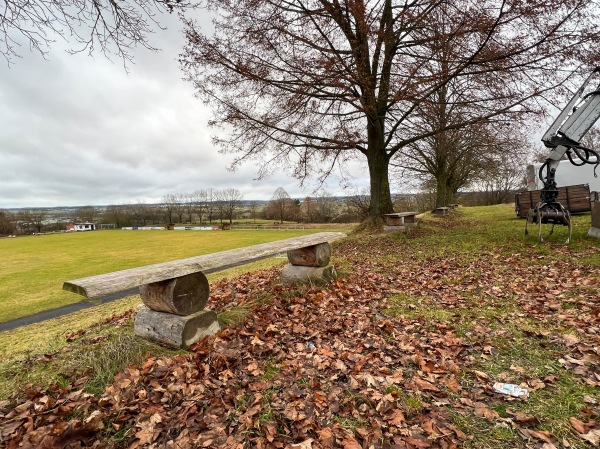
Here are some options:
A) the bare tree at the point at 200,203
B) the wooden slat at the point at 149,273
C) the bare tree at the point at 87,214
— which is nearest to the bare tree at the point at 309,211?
the bare tree at the point at 200,203

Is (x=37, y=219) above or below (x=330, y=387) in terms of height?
above

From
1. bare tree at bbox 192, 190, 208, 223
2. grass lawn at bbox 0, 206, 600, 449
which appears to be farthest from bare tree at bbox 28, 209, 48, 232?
grass lawn at bbox 0, 206, 600, 449

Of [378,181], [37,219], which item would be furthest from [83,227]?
[378,181]

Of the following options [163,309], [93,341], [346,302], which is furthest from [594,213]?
[93,341]

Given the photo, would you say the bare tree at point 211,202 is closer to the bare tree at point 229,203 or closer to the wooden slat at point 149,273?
the bare tree at point 229,203

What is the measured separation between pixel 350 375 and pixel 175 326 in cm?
184

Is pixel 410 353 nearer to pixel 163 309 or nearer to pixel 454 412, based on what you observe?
pixel 454 412

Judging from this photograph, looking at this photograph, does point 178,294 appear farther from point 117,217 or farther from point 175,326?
point 117,217

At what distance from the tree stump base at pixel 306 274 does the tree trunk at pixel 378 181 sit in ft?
18.6

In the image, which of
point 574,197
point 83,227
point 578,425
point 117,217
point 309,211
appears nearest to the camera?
point 578,425

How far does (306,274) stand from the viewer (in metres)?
5.00

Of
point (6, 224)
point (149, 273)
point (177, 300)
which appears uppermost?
point (6, 224)

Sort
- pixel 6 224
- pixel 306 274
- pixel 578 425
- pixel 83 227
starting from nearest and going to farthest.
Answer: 1. pixel 578 425
2. pixel 306 274
3. pixel 6 224
4. pixel 83 227

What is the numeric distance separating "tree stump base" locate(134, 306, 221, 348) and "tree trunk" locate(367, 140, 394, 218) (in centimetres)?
799
